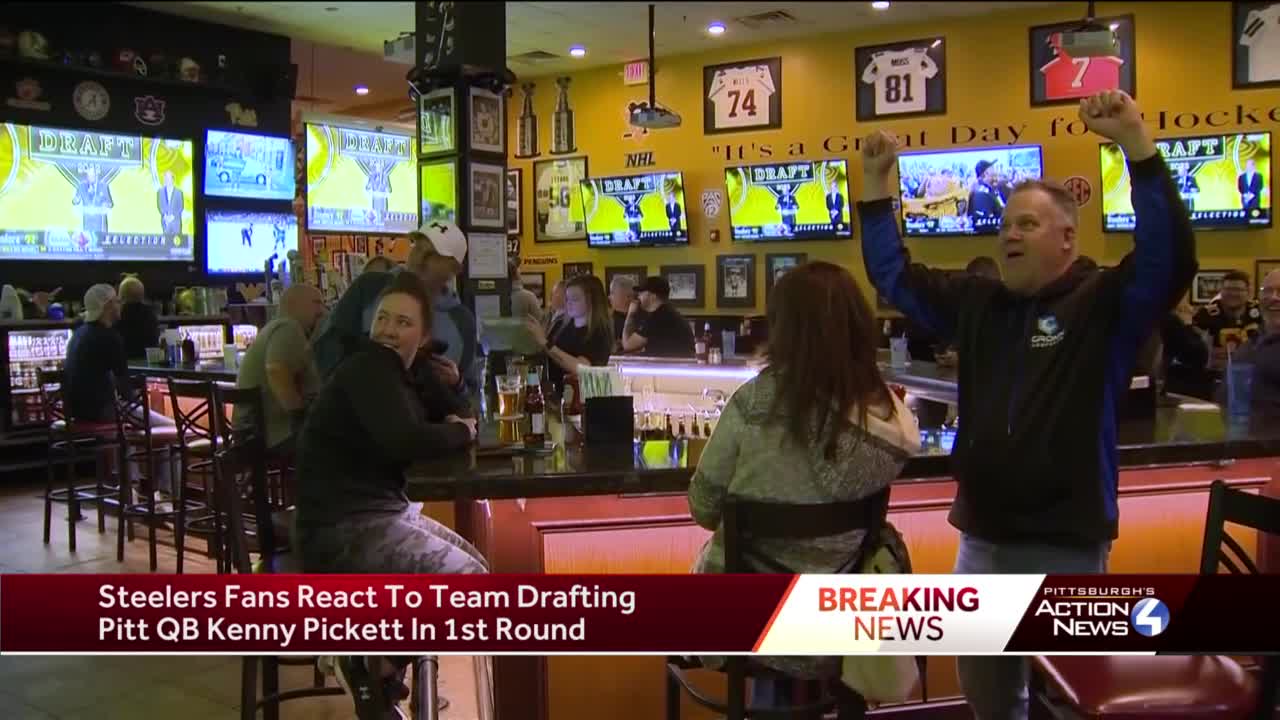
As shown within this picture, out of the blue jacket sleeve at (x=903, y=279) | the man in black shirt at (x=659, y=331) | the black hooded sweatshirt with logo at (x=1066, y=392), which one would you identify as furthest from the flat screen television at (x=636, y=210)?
the black hooded sweatshirt with logo at (x=1066, y=392)

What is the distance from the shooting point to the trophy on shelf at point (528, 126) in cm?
907

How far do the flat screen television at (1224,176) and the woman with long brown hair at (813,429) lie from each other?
5.25 metres

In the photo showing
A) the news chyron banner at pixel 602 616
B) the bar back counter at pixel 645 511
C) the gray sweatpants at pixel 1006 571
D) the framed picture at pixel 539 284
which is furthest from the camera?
the framed picture at pixel 539 284

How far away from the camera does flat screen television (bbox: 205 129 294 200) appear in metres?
8.96

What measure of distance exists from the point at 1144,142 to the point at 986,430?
23.2 inches

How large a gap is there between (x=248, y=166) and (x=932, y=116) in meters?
5.63

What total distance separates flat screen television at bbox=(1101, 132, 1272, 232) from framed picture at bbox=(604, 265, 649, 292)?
3.83 metres

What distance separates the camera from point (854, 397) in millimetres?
2049

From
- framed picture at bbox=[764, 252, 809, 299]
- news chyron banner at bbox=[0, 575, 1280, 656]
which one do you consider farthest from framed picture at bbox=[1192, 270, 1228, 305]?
news chyron banner at bbox=[0, 575, 1280, 656]

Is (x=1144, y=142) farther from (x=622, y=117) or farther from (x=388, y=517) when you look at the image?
(x=622, y=117)

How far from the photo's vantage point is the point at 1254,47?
6.59 meters

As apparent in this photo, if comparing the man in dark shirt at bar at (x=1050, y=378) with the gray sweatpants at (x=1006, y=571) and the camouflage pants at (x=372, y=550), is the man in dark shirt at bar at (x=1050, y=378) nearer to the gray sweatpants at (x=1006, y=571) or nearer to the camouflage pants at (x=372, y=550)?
the gray sweatpants at (x=1006, y=571)

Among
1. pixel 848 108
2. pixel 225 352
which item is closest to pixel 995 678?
pixel 225 352

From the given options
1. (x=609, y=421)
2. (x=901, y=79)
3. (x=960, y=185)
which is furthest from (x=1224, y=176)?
(x=609, y=421)
